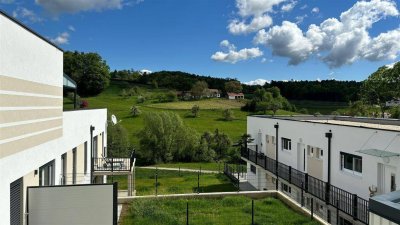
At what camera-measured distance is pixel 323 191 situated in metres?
15.6

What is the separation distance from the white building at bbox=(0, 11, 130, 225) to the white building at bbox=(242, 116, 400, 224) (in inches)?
361

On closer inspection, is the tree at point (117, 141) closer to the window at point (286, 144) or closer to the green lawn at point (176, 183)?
the green lawn at point (176, 183)

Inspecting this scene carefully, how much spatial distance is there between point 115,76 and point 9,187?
107756 mm

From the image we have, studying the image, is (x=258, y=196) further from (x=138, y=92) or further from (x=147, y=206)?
(x=138, y=92)

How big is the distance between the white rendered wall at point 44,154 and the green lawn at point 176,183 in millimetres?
8793

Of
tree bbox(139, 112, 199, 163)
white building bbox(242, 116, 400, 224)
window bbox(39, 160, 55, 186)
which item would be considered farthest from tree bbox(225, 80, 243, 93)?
window bbox(39, 160, 55, 186)

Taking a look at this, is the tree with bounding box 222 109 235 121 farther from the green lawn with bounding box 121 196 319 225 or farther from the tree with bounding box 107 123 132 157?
the green lawn with bounding box 121 196 319 225

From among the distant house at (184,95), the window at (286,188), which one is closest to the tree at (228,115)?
the distant house at (184,95)

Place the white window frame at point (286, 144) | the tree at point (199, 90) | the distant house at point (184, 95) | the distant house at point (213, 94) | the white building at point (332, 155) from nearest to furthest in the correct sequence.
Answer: the white building at point (332, 155) → the white window frame at point (286, 144) → the distant house at point (184, 95) → the tree at point (199, 90) → the distant house at point (213, 94)

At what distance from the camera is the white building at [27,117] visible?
6645mm

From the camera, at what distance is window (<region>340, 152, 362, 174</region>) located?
1376cm

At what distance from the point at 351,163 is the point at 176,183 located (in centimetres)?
1674

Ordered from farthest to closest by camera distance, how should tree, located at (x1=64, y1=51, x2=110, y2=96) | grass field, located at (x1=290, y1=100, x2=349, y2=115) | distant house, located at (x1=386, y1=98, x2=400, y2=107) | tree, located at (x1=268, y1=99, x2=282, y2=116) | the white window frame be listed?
grass field, located at (x1=290, y1=100, x2=349, y2=115) → tree, located at (x1=268, y1=99, x2=282, y2=116) → tree, located at (x1=64, y1=51, x2=110, y2=96) → distant house, located at (x1=386, y1=98, x2=400, y2=107) → the white window frame

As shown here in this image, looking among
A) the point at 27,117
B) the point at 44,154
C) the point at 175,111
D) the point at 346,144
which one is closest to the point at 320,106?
the point at 175,111
